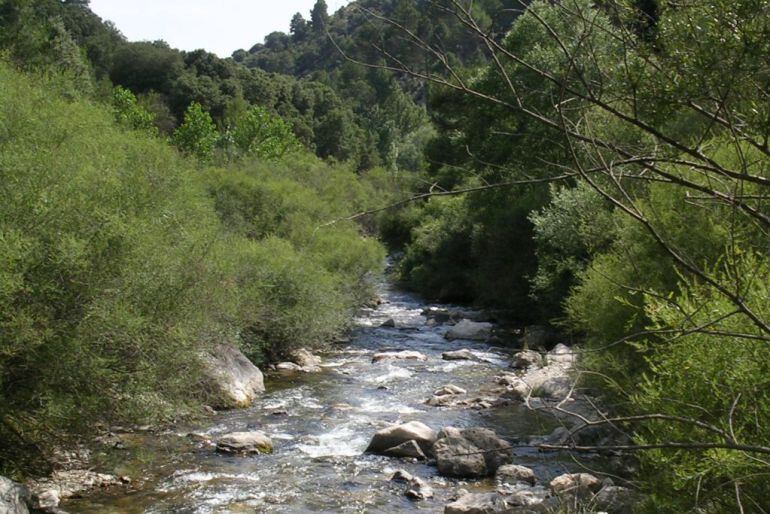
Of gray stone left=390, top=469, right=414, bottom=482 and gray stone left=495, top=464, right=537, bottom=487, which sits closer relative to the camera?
gray stone left=495, top=464, right=537, bottom=487

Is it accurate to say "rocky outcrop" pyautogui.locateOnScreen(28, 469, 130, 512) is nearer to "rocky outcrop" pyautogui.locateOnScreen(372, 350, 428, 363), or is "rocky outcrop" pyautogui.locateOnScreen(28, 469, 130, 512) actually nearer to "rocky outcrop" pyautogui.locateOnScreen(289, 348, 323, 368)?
"rocky outcrop" pyautogui.locateOnScreen(289, 348, 323, 368)

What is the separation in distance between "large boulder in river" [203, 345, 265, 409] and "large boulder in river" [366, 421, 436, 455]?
159 inches

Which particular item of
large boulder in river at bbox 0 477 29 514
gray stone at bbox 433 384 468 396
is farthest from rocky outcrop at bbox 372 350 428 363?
large boulder in river at bbox 0 477 29 514

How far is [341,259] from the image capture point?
2942cm

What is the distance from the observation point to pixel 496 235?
102 ft

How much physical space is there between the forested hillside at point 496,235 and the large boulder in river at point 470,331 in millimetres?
2039

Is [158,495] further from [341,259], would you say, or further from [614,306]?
[341,259]

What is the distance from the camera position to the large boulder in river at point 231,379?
55.5 feet

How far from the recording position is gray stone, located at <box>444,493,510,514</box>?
35.7 feet

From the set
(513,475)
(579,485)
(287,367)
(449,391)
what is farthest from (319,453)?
(287,367)

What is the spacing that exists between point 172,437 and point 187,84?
56.0 meters

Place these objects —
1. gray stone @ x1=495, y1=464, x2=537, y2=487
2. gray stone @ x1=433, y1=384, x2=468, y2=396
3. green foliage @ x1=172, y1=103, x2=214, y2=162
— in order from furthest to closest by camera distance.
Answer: green foliage @ x1=172, y1=103, x2=214, y2=162, gray stone @ x1=433, y1=384, x2=468, y2=396, gray stone @ x1=495, y1=464, x2=537, y2=487

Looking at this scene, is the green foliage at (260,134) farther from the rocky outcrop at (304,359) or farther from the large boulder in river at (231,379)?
the large boulder in river at (231,379)

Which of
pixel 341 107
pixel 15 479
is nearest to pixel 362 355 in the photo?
pixel 15 479
